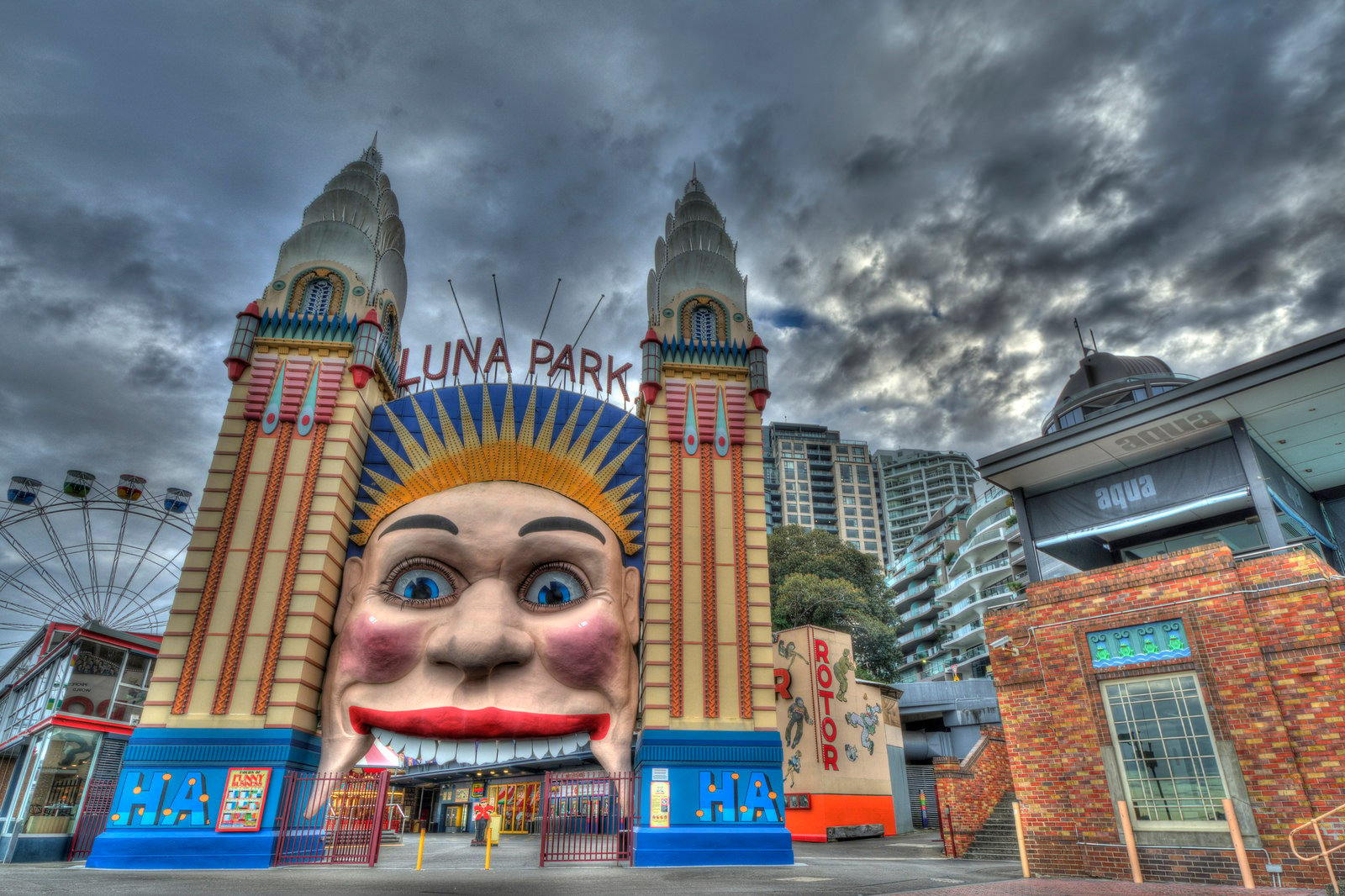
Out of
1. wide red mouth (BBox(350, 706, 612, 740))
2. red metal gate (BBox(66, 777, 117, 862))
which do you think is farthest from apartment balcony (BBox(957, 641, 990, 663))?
red metal gate (BBox(66, 777, 117, 862))

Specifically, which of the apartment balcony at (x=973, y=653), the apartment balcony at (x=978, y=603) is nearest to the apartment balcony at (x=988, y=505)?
the apartment balcony at (x=978, y=603)

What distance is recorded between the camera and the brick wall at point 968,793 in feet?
62.1

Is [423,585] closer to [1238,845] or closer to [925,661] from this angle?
[1238,845]

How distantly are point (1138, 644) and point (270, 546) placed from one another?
18.6 m

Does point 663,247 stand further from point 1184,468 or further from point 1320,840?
point 1320,840

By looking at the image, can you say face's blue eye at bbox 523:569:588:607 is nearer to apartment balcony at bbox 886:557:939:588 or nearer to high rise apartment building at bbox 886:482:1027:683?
high rise apartment building at bbox 886:482:1027:683

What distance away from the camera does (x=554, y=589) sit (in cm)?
1770

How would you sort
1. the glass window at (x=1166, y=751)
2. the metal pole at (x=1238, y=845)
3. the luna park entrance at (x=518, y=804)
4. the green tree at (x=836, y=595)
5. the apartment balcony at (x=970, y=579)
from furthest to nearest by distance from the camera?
1. the apartment balcony at (x=970, y=579)
2. the green tree at (x=836, y=595)
3. the luna park entrance at (x=518, y=804)
4. the glass window at (x=1166, y=751)
5. the metal pole at (x=1238, y=845)

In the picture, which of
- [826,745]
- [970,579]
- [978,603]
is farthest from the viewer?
[970,579]

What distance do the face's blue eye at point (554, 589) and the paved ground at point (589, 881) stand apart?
5.46 meters

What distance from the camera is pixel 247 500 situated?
18016mm

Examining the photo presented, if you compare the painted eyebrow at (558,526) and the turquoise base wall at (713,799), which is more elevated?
the painted eyebrow at (558,526)

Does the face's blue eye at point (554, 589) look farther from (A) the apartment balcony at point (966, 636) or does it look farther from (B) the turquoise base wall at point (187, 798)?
(A) the apartment balcony at point (966, 636)

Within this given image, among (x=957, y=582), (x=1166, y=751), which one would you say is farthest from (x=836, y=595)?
(x=1166, y=751)
